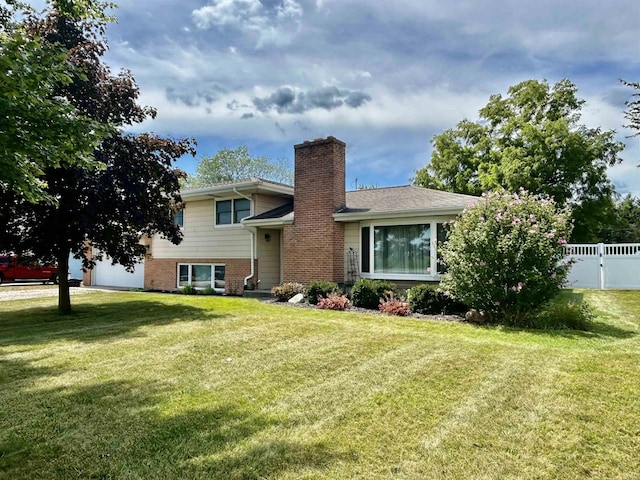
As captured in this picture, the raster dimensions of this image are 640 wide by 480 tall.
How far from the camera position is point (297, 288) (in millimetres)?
12258

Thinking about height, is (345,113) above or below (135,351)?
above

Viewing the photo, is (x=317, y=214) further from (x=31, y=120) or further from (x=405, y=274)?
(x=31, y=120)

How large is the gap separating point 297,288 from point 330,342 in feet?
18.9

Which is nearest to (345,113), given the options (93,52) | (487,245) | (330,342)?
(93,52)

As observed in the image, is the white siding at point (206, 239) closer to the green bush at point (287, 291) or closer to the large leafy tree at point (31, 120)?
the green bush at point (287, 291)

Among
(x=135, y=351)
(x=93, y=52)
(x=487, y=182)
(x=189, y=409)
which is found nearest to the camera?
(x=189, y=409)

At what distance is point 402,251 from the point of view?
11812 millimetres

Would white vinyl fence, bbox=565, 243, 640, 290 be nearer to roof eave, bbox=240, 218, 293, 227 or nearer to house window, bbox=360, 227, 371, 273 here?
house window, bbox=360, 227, 371, 273

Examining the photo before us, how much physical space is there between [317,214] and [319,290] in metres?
2.57

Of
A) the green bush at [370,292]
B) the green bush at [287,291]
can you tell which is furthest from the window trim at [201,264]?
the green bush at [370,292]

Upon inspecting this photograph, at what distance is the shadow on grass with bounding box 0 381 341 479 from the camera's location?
9.29ft

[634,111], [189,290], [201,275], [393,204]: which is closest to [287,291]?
[393,204]

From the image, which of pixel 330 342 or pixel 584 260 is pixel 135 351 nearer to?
pixel 330 342

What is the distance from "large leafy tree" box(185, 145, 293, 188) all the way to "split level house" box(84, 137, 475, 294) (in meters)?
30.6
